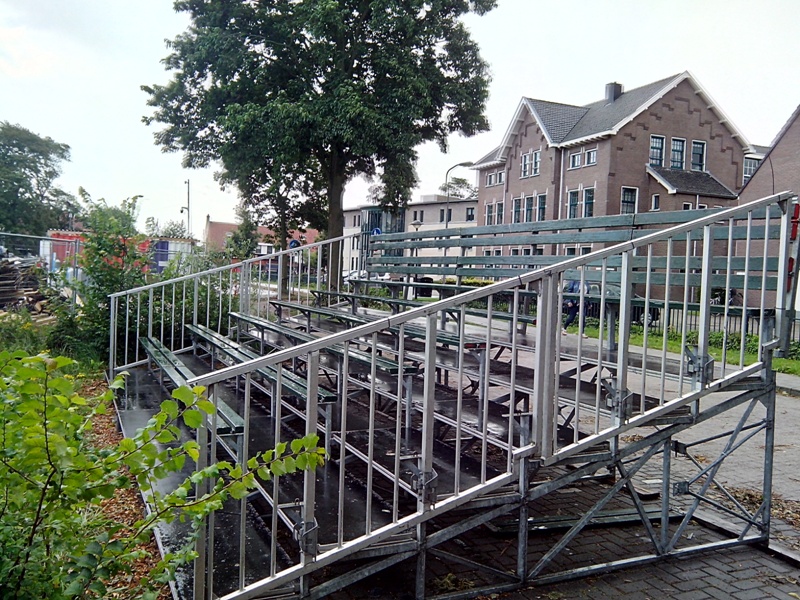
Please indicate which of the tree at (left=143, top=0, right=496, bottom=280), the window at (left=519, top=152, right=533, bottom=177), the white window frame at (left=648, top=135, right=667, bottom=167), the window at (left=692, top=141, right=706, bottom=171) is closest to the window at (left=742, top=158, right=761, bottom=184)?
the window at (left=692, top=141, right=706, bottom=171)

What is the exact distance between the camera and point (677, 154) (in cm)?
3828

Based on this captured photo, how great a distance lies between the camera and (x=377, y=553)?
10.8 ft

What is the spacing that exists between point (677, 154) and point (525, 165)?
915 cm

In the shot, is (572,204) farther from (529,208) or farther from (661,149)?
(661,149)

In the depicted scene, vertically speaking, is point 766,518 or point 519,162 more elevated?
→ point 519,162

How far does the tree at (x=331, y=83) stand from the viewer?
20.1 meters

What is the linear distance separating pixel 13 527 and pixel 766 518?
445 cm

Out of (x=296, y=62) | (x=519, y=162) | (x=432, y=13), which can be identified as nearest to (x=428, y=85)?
(x=432, y=13)

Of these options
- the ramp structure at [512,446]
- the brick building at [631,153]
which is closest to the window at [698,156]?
the brick building at [631,153]

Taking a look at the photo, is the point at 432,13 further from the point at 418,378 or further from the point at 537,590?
the point at 537,590

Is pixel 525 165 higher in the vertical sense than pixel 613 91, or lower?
lower

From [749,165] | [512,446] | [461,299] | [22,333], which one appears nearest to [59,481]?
[461,299]

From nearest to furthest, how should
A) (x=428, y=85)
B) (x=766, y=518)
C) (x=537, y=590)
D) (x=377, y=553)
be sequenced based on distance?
(x=377, y=553)
(x=537, y=590)
(x=766, y=518)
(x=428, y=85)

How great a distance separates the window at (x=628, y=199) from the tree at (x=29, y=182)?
4281cm
